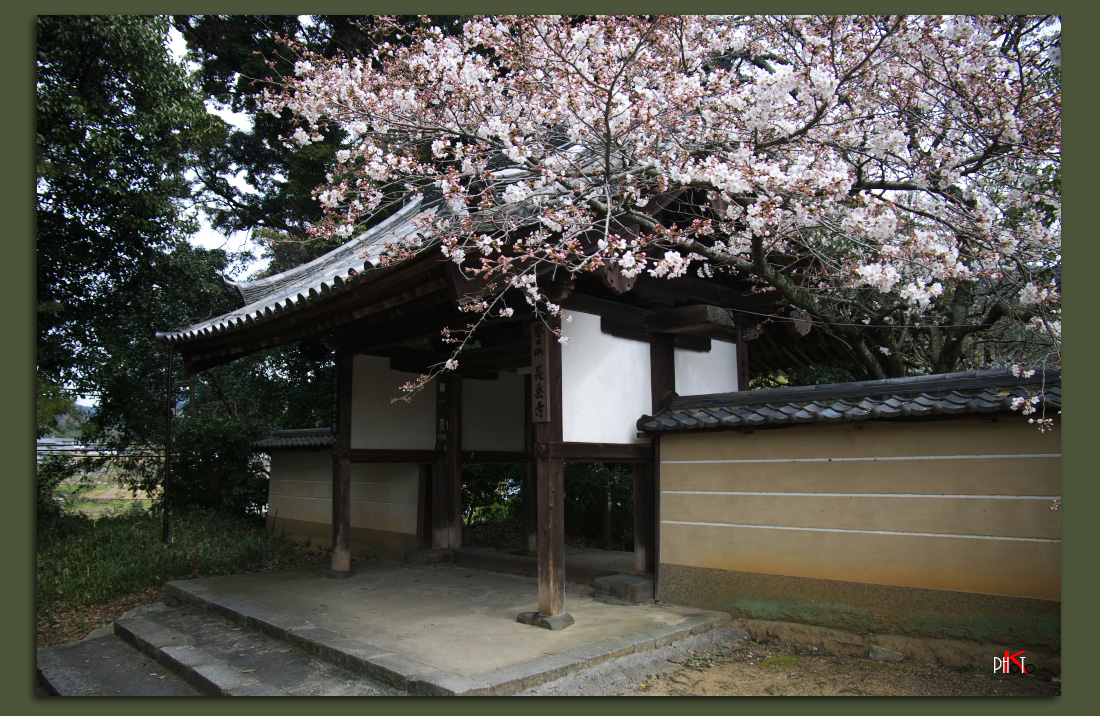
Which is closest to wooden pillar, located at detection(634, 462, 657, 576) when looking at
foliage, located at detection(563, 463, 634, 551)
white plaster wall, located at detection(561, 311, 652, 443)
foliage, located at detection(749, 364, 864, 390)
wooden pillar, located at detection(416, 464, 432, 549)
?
white plaster wall, located at detection(561, 311, 652, 443)

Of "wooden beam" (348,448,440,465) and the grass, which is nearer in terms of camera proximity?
the grass

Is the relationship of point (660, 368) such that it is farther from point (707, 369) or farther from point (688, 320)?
point (707, 369)

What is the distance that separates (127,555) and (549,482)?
6467 mm

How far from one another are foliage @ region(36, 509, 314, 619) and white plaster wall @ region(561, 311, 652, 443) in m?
Result: 5.68

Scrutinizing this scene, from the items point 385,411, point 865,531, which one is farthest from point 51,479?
point 865,531

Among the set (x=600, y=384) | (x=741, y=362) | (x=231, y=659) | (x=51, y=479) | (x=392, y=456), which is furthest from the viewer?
(x=51, y=479)

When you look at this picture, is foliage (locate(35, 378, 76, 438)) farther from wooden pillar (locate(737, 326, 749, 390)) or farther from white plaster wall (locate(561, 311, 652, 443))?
wooden pillar (locate(737, 326, 749, 390))

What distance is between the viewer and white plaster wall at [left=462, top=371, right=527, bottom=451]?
9.60 meters

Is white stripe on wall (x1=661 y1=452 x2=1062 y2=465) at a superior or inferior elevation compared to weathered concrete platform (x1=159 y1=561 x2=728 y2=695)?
superior

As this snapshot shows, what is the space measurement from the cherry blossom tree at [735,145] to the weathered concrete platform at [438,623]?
8.37ft

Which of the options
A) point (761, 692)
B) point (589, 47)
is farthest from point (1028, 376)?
point (589, 47)

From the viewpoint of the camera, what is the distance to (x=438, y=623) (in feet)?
19.1

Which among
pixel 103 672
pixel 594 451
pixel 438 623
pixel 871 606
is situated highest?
pixel 594 451

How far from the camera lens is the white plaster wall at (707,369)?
286 inches
